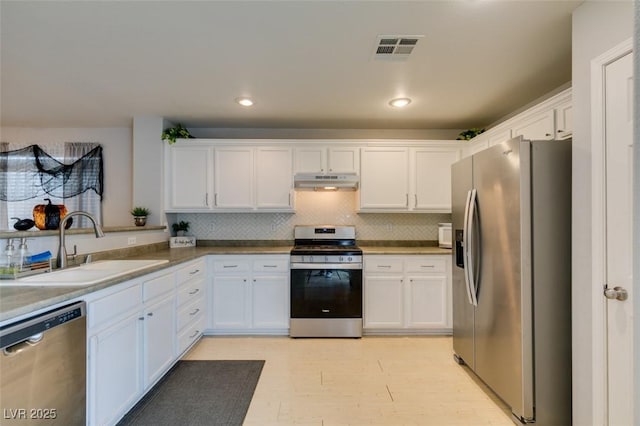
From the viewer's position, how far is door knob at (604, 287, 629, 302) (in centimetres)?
138

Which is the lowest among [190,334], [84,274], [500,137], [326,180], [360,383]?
[360,383]

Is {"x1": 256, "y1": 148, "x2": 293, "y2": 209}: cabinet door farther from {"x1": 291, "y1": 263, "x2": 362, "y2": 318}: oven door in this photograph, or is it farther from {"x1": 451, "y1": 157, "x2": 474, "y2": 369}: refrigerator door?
{"x1": 451, "y1": 157, "x2": 474, "y2": 369}: refrigerator door

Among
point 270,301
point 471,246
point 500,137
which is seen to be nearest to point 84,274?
point 270,301

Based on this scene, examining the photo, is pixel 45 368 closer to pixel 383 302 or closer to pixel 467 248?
pixel 467 248

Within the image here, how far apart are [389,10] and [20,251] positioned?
2.65 metres

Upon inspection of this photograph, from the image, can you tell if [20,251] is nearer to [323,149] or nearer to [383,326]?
[323,149]

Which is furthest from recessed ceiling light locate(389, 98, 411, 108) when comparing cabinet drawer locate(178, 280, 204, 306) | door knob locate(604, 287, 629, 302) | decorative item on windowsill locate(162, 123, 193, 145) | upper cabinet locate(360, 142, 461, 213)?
cabinet drawer locate(178, 280, 204, 306)

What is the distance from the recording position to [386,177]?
11.5 ft

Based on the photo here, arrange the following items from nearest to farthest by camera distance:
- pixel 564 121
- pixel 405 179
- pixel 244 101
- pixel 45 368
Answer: pixel 45 368, pixel 564 121, pixel 244 101, pixel 405 179

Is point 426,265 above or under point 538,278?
under

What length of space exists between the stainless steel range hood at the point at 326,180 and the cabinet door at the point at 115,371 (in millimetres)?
2108

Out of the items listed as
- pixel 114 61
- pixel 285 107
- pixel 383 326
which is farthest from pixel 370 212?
pixel 114 61

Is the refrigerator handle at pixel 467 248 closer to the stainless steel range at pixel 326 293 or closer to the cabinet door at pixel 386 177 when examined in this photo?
the stainless steel range at pixel 326 293

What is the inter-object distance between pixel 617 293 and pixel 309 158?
2850mm
